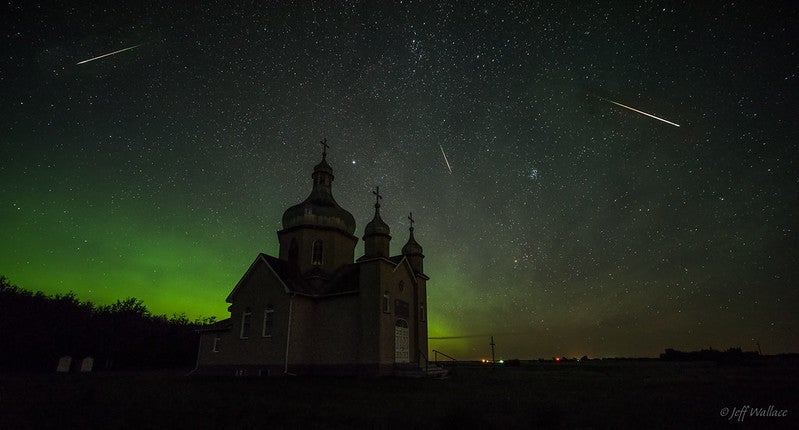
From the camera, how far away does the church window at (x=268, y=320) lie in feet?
86.1

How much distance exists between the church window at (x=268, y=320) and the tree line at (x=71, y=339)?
62.8 ft

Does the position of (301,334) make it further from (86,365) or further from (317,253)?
(86,365)

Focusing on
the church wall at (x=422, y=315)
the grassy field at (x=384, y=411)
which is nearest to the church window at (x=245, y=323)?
the church wall at (x=422, y=315)

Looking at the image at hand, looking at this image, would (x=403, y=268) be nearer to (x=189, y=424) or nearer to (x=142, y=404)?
(x=142, y=404)

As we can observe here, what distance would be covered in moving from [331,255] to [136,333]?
38.7 metres

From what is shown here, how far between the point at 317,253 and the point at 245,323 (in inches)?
279

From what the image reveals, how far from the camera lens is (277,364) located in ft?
81.7

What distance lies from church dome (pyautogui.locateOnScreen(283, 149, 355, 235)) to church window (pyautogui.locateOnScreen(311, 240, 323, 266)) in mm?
1486

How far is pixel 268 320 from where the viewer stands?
2664 centimetres

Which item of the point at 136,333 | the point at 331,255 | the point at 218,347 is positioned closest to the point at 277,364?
the point at 218,347

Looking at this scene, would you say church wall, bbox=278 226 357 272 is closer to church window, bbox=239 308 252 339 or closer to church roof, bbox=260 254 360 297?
church roof, bbox=260 254 360 297

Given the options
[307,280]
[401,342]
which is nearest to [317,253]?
[307,280]

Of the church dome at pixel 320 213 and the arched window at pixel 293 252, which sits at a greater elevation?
the church dome at pixel 320 213

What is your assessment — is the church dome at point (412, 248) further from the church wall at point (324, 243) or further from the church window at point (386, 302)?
the church window at point (386, 302)
